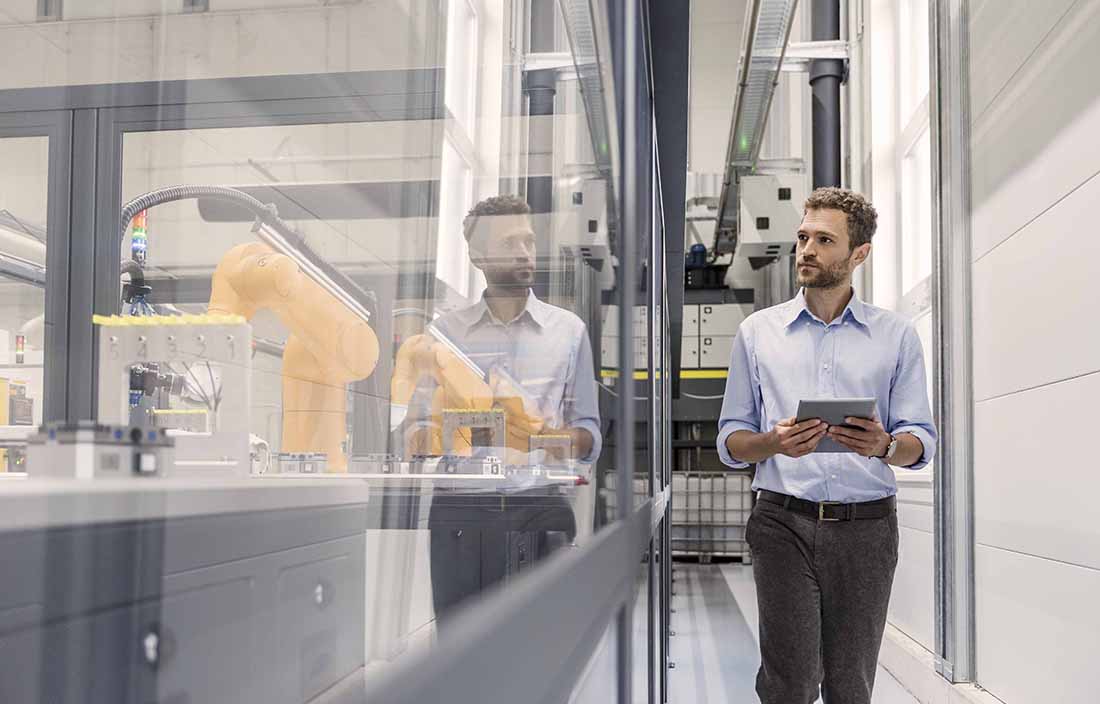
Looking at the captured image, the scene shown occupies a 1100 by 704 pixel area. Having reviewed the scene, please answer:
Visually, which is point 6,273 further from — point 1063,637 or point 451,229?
point 1063,637

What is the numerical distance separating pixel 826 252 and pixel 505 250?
6.73 ft

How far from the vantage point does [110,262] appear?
1.35ft

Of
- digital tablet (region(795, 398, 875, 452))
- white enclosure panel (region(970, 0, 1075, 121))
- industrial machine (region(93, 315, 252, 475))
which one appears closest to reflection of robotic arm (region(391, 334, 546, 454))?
industrial machine (region(93, 315, 252, 475))

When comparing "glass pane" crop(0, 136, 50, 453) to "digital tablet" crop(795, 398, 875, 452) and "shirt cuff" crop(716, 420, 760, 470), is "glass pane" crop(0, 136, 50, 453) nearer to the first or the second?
"digital tablet" crop(795, 398, 875, 452)

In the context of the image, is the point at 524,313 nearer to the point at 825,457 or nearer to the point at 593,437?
the point at 593,437

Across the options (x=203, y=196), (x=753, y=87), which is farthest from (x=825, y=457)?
(x=753, y=87)

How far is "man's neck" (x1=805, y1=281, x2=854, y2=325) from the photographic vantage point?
2.55 m

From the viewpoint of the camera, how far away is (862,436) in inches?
86.6

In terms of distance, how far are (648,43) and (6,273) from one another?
5.91ft

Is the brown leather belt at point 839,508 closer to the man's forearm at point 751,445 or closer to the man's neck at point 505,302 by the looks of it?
the man's forearm at point 751,445

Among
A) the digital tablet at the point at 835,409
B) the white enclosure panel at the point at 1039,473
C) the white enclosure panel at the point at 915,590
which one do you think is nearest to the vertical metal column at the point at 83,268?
the digital tablet at the point at 835,409

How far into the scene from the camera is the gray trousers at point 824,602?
2.34m

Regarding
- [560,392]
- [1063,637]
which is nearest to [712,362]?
[1063,637]

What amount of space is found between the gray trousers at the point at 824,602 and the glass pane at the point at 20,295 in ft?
7.32
